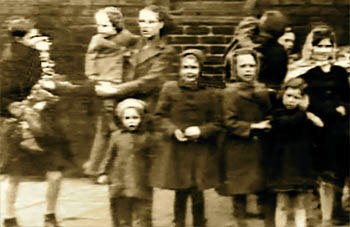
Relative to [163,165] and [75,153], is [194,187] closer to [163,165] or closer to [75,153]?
[163,165]

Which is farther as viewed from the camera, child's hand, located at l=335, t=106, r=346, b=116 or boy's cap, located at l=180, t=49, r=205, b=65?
child's hand, located at l=335, t=106, r=346, b=116

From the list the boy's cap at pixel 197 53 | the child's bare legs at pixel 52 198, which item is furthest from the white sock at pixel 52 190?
the boy's cap at pixel 197 53

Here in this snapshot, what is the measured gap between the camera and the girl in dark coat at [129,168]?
246 cm

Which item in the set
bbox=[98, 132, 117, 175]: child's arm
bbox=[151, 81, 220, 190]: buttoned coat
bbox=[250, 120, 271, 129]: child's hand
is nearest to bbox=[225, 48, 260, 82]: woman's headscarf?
bbox=[151, 81, 220, 190]: buttoned coat

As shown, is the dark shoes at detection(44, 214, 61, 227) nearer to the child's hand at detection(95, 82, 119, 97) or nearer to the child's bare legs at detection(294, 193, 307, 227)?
the child's hand at detection(95, 82, 119, 97)

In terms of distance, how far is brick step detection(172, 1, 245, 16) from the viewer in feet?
8.23

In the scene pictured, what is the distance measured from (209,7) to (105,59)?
514 millimetres

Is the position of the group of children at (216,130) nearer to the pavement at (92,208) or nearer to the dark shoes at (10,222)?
the pavement at (92,208)

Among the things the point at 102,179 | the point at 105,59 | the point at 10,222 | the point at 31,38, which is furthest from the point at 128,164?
the point at 31,38

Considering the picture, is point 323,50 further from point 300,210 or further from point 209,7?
point 300,210

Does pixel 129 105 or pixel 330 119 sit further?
pixel 330 119

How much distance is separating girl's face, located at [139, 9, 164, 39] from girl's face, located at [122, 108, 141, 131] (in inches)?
13.2

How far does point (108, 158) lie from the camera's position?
2.49 m

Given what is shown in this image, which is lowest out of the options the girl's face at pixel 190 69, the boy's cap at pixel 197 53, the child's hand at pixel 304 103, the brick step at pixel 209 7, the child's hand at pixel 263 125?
the child's hand at pixel 263 125
